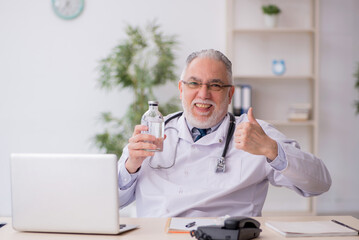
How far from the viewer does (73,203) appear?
159 cm

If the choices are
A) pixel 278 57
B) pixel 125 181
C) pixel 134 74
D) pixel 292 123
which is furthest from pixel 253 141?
pixel 278 57

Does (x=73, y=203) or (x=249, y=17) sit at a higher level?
(x=249, y=17)

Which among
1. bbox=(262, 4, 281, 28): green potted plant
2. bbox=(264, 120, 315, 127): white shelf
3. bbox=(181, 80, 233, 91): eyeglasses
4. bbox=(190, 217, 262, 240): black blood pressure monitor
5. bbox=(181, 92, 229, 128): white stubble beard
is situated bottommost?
bbox=(190, 217, 262, 240): black blood pressure monitor

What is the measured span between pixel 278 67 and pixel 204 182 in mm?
2757

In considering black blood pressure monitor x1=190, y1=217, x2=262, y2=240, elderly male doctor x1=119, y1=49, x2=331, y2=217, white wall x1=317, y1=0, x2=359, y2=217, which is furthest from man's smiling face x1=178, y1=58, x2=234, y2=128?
white wall x1=317, y1=0, x2=359, y2=217

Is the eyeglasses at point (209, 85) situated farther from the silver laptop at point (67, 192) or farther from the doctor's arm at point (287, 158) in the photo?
the silver laptop at point (67, 192)

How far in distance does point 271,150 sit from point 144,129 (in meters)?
0.53

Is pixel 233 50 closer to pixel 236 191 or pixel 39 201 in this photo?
pixel 236 191

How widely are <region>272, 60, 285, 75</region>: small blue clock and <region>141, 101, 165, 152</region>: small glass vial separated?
2.89m

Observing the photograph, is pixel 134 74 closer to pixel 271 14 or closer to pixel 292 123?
pixel 271 14

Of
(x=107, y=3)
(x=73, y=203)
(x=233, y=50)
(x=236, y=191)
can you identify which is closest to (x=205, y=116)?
(x=236, y=191)

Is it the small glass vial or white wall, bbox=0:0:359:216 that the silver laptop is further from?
white wall, bbox=0:0:359:216

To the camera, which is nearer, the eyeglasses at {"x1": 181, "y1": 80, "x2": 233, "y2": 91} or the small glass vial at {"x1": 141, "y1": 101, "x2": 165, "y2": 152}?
the small glass vial at {"x1": 141, "y1": 101, "x2": 165, "y2": 152}

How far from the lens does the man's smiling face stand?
7.62 feet
